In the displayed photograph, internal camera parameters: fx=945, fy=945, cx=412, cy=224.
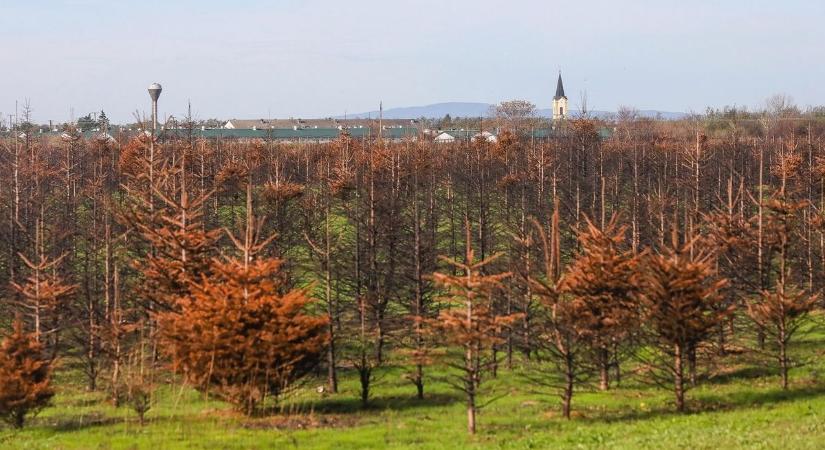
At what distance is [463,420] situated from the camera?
1984cm

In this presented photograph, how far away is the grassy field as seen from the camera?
16.7 metres

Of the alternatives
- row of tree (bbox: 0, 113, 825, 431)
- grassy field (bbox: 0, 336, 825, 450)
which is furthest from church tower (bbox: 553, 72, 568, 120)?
grassy field (bbox: 0, 336, 825, 450)

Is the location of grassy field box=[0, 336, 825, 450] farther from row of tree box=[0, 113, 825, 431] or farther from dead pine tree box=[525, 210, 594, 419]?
dead pine tree box=[525, 210, 594, 419]

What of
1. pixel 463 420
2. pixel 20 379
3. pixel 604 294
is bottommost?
pixel 463 420

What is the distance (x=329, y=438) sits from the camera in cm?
1788

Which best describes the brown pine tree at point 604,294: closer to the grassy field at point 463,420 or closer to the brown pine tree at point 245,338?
the grassy field at point 463,420

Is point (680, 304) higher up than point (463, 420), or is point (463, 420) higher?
point (680, 304)

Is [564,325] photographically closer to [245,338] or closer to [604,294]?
[604,294]

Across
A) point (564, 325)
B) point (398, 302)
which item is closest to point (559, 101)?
point (398, 302)

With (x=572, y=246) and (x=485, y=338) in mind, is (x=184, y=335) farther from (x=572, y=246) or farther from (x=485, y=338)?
(x=572, y=246)

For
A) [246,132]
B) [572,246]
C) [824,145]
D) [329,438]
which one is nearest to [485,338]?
[329,438]

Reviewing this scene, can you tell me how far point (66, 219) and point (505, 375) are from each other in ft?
68.2

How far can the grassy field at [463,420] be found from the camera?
657 inches

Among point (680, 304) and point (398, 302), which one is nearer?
point (680, 304)
